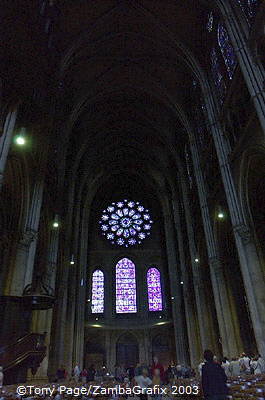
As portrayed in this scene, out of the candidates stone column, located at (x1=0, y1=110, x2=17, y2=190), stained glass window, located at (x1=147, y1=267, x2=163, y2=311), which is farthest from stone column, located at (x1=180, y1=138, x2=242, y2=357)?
stained glass window, located at (x1=147, y1=267, x2=163, y2=311)

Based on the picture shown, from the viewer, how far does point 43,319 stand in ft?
51.5

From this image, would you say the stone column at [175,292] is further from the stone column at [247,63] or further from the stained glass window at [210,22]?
the stone column at [247,63]

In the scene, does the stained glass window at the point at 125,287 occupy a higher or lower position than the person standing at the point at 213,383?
higher

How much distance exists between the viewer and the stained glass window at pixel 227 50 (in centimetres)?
1440

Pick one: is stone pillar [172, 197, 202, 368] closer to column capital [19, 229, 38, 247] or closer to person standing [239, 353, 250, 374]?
person standing [239, 353, 250, 374]

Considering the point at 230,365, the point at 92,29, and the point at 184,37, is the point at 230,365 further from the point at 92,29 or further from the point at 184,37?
the point at 92,29

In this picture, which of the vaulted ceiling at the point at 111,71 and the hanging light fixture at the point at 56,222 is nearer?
the vaulted ceiling at the point at 111,71

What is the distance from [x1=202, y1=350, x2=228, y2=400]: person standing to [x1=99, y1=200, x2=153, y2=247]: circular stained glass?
28.1 meters

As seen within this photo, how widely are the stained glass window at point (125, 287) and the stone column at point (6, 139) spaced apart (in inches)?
875

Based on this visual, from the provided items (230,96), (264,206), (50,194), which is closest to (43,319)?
(50,194)

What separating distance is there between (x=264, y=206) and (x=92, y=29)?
1473 cm

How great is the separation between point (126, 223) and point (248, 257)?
21341 millimetres

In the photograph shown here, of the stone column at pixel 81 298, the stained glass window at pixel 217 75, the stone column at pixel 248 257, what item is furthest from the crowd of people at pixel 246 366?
the stone column at pixel 81 298

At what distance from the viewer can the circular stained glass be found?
3203 centimetres
